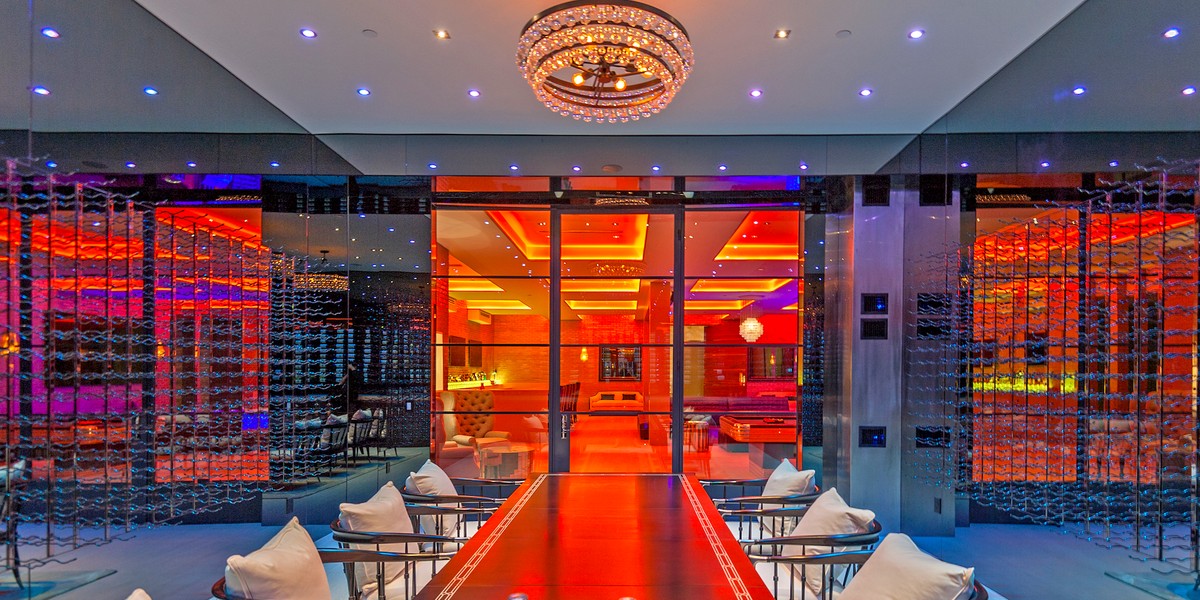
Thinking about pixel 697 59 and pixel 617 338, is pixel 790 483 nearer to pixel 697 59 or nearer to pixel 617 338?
pixel 617 338

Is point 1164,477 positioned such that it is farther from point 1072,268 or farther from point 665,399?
point 665,399

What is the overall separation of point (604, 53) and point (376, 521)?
8.84 feet

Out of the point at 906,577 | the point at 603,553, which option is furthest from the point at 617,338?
the point at 906,577

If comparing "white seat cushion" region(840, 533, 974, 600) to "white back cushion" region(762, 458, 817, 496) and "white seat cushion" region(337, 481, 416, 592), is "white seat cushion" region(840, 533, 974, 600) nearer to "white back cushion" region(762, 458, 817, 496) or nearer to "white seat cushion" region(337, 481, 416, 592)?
"white back cushion" region(762, 458, 817, 496)

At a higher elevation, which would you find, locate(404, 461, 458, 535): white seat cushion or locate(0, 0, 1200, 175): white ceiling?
locate(0, 0, 1200, 175): white ceiling

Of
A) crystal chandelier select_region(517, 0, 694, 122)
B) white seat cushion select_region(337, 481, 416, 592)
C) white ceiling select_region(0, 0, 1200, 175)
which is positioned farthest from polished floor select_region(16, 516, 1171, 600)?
crystal chandelier select_region(517, 0, 694, 122)

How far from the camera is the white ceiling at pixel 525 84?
9.43 feet

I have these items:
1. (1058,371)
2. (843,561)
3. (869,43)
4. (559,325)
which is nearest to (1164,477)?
(1058,371)

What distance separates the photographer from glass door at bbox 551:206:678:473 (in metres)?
5.93

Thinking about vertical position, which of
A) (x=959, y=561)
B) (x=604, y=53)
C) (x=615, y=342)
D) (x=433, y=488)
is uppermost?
(x=604, y=53)

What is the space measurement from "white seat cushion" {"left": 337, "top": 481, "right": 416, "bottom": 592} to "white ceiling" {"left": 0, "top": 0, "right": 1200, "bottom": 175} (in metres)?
2.20

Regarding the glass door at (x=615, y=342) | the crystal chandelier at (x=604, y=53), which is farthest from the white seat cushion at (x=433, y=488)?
the crystal chandelier at (x=604, y=53)

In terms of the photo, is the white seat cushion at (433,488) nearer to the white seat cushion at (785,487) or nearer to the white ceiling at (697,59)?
the white seat cushion at (785,487)

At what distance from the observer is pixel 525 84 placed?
173 inches
